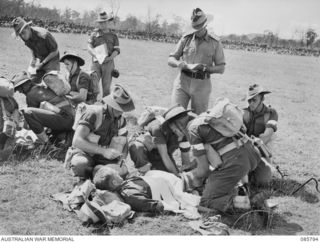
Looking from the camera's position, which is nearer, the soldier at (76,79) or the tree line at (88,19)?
the soldier at (76,79)

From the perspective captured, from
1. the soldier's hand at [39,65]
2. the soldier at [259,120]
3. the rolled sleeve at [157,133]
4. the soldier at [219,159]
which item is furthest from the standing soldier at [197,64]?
the soldier's hand at [39,65]

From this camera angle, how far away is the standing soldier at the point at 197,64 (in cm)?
702

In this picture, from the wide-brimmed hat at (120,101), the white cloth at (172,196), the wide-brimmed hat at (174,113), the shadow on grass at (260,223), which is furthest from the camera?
the wide-brimmed hat at (174,113)

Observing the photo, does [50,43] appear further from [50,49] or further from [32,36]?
[32,36]

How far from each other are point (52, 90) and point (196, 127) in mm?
2729

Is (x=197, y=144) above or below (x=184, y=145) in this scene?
above

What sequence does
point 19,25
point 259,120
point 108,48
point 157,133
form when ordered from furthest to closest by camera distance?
point 108,48 < point 19,25 < point 259,120 < point 157,133

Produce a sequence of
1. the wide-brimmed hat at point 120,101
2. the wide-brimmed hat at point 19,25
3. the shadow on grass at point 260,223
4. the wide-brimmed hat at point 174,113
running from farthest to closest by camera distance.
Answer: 1. the wide-brimmed hat at point 19,25
2. the wide-brimmed hat at point 174,113
3. the wide-brimmed hat at point 120,101
4. the shadow on grass at point 260,223

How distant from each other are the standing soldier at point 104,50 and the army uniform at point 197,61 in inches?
93.9

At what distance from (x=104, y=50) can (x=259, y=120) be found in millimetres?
3972

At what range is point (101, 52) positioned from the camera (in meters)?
9.17

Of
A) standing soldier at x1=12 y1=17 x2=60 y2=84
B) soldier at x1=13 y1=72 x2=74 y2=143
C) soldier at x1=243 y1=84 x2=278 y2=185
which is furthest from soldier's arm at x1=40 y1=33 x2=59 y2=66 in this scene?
soldier at x1=243 y1=84 x2=278 y2=185

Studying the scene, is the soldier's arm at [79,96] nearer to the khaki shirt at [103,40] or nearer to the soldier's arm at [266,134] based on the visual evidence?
the khaki shirt at [103,40]

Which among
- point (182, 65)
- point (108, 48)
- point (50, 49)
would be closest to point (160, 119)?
point (182, 65)
